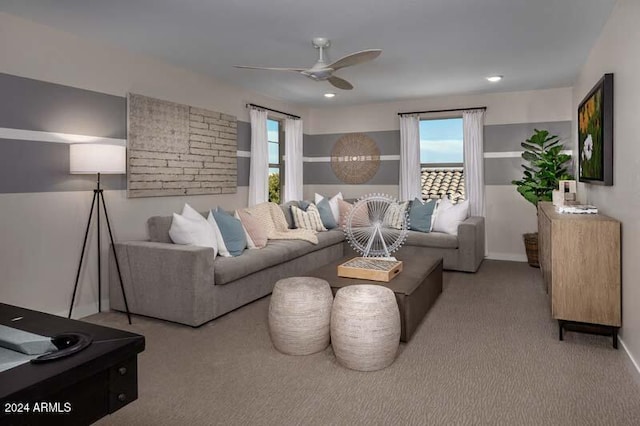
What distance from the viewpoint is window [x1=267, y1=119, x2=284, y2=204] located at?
6543 mm

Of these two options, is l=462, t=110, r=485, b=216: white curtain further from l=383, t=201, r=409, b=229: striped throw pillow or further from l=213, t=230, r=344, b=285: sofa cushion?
l=213, t=230, r=344, b=285: sofa cushion

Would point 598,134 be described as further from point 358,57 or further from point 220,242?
point 220,242

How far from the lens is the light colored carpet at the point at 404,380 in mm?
2111

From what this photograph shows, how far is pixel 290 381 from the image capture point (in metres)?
2.48

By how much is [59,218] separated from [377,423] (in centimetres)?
295

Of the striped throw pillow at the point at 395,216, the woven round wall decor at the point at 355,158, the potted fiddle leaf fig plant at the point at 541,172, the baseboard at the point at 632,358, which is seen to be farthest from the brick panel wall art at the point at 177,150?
the baseboard at the point at 632,358

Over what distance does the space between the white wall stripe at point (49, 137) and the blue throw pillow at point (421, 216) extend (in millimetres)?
3628

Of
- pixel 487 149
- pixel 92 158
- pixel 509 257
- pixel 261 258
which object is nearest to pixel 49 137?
pixel 92 158

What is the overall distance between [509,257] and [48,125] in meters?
5.68

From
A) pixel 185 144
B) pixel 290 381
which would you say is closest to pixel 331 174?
pixel 185 144

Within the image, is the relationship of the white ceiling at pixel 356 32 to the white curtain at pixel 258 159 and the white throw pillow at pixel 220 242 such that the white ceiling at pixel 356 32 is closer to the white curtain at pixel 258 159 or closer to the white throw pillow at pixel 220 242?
the white curtain at pixel 258 159

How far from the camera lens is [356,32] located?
3.51 meters

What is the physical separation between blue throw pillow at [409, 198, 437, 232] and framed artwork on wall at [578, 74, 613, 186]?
6.23 ft

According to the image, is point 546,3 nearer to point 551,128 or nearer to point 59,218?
point 551,128
